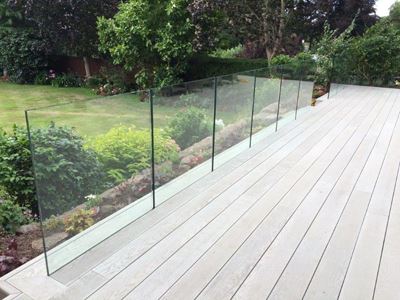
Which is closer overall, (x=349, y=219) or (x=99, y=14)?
(x=349, y=219)

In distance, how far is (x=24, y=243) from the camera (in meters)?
2.52

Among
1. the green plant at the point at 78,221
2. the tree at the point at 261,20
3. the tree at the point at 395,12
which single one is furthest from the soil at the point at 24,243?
the tree at the point at 395,12

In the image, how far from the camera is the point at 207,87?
3547 mm

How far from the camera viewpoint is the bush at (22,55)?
13.8 metres

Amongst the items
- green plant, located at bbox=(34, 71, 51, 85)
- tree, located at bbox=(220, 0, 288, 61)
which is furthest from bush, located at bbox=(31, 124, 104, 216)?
green plant, located at bbox=(34, 71, 51, 85)

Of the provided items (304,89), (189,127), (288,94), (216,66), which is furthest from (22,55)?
(189,127)

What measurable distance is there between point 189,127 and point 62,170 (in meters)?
1.71

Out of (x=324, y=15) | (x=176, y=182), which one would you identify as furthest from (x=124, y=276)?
(x=324, y=15)

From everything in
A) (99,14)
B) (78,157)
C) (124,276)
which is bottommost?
(124,276)

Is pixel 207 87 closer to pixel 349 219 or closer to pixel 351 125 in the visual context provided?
pixel 349 219

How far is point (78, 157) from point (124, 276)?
80cm

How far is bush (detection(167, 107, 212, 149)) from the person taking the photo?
3.28 meters

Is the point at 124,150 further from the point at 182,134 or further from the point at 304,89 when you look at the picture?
A: the point at 304,89

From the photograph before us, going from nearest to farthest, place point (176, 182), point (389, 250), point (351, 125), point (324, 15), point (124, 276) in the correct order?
point (124, 276), point (389, 250), point (176, 182), point (351, 125), point (324, 15)
